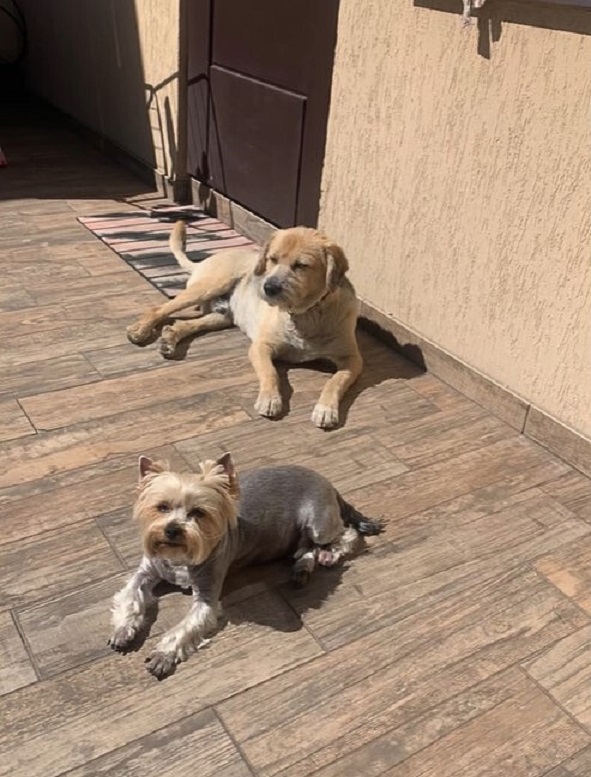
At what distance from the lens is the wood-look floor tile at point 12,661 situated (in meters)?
1.94

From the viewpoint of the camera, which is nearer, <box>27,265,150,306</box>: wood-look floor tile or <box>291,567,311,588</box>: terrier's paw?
<box>291,567,311,588</box>: terrier's paw

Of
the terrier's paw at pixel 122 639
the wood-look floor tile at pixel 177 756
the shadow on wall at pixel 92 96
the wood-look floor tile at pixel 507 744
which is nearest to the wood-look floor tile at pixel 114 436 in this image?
the terrier's paw at pixel 122 639

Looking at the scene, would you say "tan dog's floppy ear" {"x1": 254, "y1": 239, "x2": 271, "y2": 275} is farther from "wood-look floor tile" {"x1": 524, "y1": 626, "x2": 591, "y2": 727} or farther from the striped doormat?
"wood-look floor tile" {"x1": 524, "y1": 626, "x2": 591, "y2": 727}

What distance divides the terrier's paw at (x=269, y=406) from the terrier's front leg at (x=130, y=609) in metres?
1.11

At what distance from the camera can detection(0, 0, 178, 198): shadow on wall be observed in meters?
5.84

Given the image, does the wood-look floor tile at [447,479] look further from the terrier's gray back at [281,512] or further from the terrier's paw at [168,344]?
the terrier's paw at [168,344]

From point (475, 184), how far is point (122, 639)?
2.31m

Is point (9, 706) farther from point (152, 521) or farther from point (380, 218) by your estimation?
point (380, 218)

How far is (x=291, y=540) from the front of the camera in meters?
2.39

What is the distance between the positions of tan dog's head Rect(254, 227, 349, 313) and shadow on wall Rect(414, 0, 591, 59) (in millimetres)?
1016

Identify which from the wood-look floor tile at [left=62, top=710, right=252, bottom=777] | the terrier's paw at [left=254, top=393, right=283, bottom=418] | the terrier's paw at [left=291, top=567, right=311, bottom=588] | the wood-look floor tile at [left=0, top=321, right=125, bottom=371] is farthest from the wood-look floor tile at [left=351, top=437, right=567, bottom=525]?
the wood-look floor tile at [left=0, top=321, right=125, bottom=371]

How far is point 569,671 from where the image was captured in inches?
84.3

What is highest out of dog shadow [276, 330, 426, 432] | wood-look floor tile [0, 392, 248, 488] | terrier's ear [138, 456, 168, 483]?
terrier's ear [138, 456, 168, 483]

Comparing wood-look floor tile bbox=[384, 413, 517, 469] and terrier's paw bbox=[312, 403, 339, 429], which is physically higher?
terrier's paw bbox=[312, 403, 339, 429]
